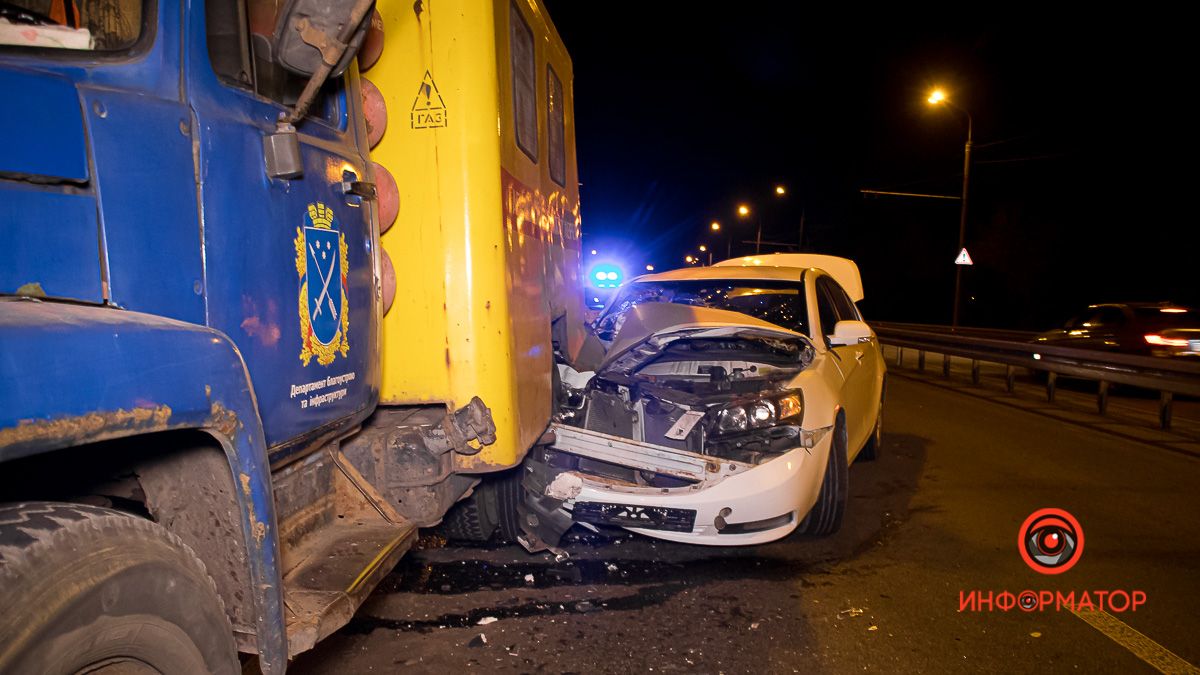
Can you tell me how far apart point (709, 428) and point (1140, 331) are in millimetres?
11356

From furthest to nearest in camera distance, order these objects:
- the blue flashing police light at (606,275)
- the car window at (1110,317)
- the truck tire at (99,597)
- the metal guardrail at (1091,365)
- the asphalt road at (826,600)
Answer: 1. the blue flashing police light at (606,275)
2. the car window at (1110,317)
3. the metal guardrail at (1091,365)
4. the asphalt road at (826,600)
5. the truck tire at (99,597)

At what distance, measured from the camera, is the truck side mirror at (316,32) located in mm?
1841

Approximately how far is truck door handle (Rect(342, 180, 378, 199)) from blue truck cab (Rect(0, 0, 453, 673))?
13mm

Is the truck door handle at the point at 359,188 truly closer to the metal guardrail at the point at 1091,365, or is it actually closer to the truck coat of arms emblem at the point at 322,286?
the truck coat of arms emblem at the point at 322,286

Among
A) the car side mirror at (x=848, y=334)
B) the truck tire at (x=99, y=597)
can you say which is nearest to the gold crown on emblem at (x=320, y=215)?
the truck tire at (x=99, y=597)

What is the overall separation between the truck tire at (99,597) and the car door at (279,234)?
0.59 meters

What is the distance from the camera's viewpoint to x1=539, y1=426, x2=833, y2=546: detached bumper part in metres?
3.92

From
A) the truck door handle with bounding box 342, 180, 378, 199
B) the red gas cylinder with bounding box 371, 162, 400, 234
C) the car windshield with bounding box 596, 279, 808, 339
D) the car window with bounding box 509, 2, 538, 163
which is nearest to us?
the truck door handle with bounding box 342, 180, 378, 199

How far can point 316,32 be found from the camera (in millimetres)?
1861

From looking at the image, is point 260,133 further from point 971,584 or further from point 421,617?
point 971,584

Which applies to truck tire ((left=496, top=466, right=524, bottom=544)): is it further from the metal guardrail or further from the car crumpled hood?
the metal guardrail

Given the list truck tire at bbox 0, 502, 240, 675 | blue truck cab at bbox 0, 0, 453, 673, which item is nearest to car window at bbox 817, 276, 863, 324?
blue truck cab at bbox 0, 0, 453, 673

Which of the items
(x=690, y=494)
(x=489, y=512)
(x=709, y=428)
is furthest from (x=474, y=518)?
(x=709, y=428)

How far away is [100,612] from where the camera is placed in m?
1.35
